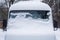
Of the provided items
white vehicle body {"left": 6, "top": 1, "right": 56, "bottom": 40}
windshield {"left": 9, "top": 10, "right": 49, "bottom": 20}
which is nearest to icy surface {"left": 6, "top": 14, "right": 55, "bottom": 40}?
white vehicle body {"left": 6, "top": 1, "right": 56, "bottom": 40}

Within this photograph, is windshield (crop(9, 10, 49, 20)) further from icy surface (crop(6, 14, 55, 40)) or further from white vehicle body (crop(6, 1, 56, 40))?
icy surface (crop(6, 14, 55, 40))

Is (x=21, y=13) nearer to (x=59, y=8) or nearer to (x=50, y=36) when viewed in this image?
(x=50, y=36)

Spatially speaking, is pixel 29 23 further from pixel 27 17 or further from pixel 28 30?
pixel 28 30

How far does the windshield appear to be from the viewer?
21.2ft

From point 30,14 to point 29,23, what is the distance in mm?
392

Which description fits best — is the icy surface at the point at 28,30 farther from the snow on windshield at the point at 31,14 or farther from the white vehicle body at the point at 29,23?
the snow on windshield at the point at 31,14

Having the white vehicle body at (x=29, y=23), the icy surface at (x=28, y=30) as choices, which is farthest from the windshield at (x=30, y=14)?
the icy surface at (x=28, y=30)

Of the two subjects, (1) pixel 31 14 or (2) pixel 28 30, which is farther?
(1) pixel 31 14

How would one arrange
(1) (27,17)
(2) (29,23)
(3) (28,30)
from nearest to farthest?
(3) (28,30), (2) (29,23), (1) (27,17)

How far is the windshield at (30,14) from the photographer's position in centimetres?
647

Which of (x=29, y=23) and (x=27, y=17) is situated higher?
(x=27, y=17)

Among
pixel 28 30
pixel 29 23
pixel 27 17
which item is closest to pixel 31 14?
pixel 27 17

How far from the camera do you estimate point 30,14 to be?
21.3 feet

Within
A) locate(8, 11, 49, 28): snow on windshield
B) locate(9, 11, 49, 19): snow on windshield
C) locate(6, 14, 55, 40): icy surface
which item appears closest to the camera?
locate(6, 14, 55, 40): icy surface
